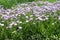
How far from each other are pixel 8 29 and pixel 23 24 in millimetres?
373

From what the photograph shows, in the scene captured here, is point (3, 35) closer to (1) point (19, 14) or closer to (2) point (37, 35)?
(2) point (37, 35)

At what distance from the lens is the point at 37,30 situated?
190 inches

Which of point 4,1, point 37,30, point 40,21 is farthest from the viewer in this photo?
point 4,1

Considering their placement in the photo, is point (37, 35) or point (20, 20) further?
point (20, 20)

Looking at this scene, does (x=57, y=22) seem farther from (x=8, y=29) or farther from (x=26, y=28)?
(x=8, y=29)

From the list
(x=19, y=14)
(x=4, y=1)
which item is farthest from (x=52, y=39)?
(x=4, y=1)

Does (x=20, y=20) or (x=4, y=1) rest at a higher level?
(x=20, y=20)

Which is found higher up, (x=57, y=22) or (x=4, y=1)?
(x=57, y=22)

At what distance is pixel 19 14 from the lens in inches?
227

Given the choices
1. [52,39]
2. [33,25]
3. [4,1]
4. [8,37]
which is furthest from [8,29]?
[4,1]

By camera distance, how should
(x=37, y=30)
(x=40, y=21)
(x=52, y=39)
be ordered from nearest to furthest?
1. (x=52, y=39)
2. (x=37, y=30)
3. (x=40, y=21)

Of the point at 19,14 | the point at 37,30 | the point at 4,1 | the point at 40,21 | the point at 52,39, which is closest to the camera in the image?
the point at 52,39

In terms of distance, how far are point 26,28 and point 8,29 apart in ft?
1.25

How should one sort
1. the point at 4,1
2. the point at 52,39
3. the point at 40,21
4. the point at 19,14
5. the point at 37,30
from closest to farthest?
the point at 52,39 < the point at 37,30 < the point at 40,21 < the point at 19,14 < the point at 4,1
